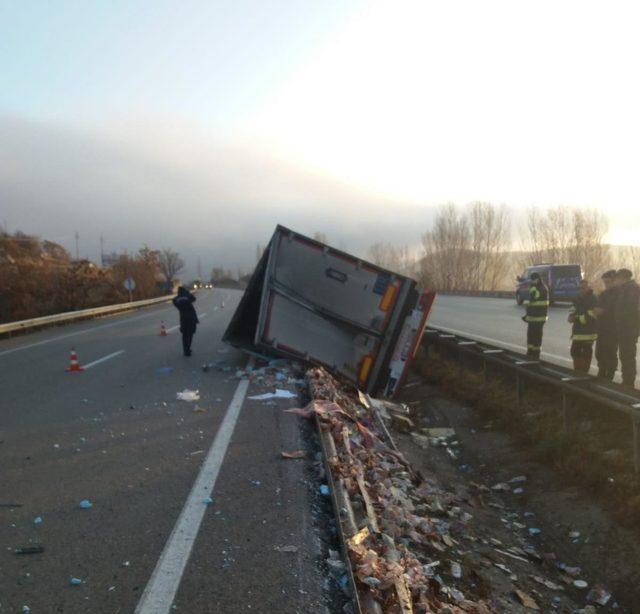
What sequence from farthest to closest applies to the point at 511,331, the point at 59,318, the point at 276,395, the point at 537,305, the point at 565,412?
1. the point at 59,318
2. the point at 511,331
3. the point at 537,305
4. the point at 276,395
5. the point at 565,412

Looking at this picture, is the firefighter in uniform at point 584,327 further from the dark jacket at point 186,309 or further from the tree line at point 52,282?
the tree line at point 52,282

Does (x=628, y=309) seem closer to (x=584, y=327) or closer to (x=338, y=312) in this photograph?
(x=584, y=327)

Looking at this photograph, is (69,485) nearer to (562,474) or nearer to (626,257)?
(562,474)

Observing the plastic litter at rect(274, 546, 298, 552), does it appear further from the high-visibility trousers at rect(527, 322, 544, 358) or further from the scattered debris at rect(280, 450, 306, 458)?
the high-visibility trousers at rect(527, 322, 544, 358)

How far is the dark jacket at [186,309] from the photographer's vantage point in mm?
12695

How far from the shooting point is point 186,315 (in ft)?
42.0

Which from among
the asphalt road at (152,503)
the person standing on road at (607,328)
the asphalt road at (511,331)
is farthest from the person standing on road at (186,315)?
the person standing on road at (607,328)

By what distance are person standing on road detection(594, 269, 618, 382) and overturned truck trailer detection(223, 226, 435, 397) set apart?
273 cm

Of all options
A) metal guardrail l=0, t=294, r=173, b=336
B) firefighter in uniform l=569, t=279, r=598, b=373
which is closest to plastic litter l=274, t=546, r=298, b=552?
firefighter in uniform l=569, t=279, r=598, b=373

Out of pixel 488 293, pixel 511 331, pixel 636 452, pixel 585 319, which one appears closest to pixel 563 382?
pixel 636 452

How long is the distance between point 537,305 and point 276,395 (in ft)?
17.3

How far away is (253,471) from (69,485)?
5.06 ft

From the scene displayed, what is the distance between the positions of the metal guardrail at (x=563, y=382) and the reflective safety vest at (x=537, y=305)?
0.99m

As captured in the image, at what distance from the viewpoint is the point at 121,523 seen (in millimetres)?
3971
